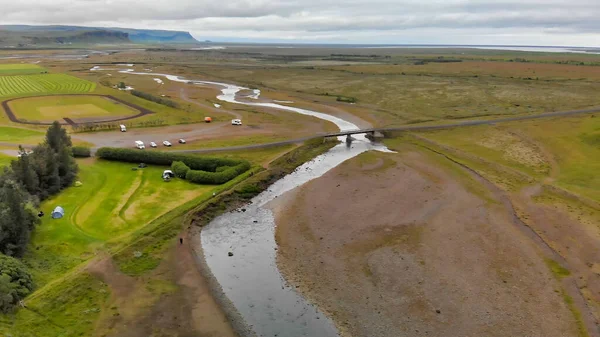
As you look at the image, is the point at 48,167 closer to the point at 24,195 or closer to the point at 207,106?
the point at 24,195

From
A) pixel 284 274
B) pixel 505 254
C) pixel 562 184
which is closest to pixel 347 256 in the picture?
pixel 284 274

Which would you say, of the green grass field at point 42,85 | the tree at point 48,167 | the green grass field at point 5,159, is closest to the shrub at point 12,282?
the tree at point 48,167

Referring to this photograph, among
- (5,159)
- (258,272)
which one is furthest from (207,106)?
(258,272)

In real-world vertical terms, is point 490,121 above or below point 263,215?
above

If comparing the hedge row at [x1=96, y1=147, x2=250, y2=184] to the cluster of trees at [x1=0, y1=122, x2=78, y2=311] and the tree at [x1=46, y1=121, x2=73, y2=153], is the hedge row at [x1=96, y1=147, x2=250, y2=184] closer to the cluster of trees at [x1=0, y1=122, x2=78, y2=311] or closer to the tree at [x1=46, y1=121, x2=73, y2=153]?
the cluster of trees at [x1=0, y1=122, x2=78, y2=311]

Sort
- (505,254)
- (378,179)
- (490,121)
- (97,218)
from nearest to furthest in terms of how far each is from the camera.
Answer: (505,254), (97,218), (378,179), (490,121)

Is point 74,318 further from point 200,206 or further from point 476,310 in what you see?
point 476,310

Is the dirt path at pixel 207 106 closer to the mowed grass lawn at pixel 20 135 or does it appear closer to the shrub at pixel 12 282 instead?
the mowed grass lawn at pixel 20 135
